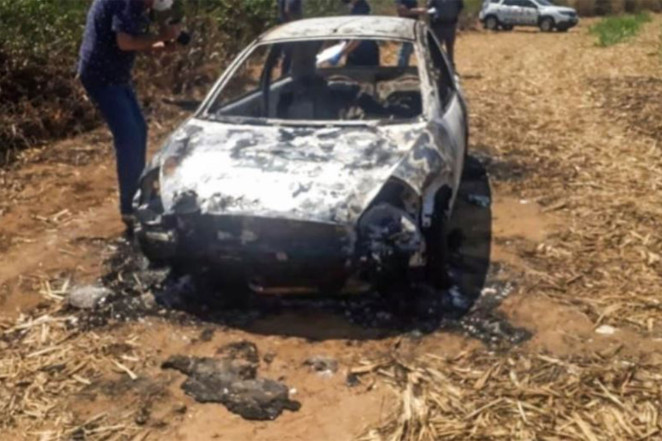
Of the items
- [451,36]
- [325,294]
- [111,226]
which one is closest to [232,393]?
[325,294]

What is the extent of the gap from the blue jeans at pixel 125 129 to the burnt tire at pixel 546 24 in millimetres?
25577

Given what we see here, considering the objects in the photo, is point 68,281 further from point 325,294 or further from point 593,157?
point 593,157

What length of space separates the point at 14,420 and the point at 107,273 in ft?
5.61

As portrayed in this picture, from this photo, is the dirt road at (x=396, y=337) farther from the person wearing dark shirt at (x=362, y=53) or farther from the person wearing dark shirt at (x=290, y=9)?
the person wearing dark shirt at (x=290, y=9)

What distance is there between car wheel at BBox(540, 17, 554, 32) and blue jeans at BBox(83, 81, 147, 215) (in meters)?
25.6

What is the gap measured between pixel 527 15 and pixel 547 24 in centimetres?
81

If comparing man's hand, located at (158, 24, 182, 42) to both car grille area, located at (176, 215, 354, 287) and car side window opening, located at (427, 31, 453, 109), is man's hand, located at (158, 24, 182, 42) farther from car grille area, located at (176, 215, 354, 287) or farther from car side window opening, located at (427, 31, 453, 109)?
car side window opening, located at (427, 31, 453, 109)

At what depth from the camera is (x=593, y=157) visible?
8062 mm

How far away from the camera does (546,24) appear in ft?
95.1

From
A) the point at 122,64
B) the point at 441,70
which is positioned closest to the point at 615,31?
the point at 441,70

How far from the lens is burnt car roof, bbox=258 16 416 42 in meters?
5.89

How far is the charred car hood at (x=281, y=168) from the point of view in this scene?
4.43m

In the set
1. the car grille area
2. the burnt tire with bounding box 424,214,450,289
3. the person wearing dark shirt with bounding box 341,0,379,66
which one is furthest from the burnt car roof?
the person wearing dark shirt with bounding box 341,0,379,66

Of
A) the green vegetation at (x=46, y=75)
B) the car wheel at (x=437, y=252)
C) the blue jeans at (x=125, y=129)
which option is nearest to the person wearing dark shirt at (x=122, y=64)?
the blue jeans at (x=125, y=129)
